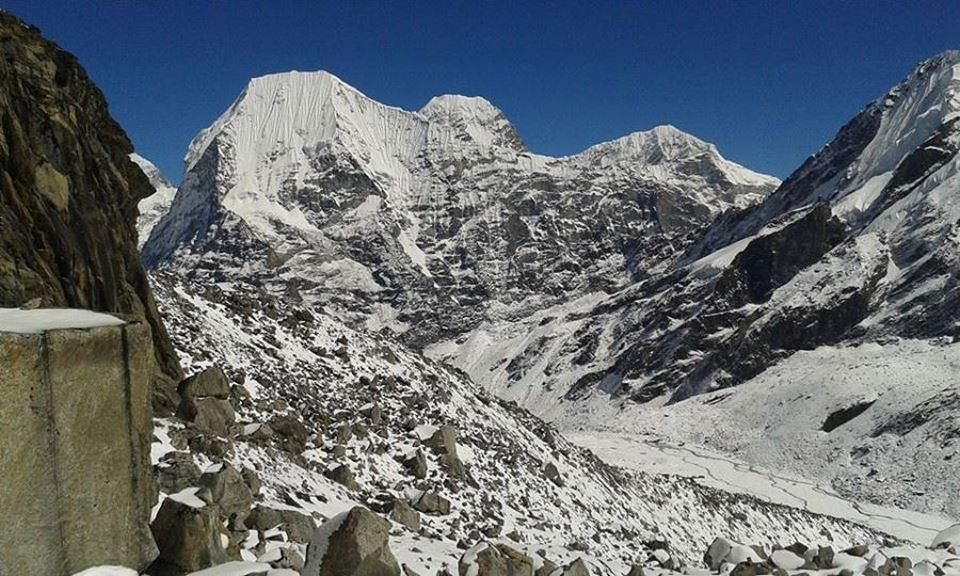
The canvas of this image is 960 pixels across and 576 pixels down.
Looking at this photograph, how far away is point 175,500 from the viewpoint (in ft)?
25.0

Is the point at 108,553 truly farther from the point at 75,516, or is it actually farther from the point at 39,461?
the point at 39,461

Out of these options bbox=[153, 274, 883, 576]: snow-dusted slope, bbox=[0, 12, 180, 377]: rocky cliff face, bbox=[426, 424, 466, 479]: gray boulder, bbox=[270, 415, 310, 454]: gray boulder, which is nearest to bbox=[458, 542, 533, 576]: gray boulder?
bbox=[153, 274, 883, 576]: snow-dusted slope

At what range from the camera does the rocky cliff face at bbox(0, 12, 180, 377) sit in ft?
45.1

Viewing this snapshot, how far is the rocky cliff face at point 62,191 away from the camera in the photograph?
541 inches

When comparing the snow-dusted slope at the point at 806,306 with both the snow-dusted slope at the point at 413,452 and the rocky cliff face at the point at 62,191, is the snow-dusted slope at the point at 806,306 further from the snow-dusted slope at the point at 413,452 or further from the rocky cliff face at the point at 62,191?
the rocky cliff face at the point at 62,191

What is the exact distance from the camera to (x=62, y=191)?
608 inches

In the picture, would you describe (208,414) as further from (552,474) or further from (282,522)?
(552,474)

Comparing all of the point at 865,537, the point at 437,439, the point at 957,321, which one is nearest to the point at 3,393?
the point at 437,439

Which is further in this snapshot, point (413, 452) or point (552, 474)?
point (552, 474)

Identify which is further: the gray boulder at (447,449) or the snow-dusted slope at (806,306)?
the snow-dusted slope at (806,306)

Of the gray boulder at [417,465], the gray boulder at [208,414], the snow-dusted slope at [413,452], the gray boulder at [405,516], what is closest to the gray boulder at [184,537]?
the snow-dusted slope at [413,452]

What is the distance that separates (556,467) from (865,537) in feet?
66.3

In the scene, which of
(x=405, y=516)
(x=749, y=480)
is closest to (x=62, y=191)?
(x=405, y=516)

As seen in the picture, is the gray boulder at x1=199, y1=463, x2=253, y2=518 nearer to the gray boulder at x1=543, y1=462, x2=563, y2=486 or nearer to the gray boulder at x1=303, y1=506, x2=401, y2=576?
A: the gray boulder at x1=303, y1=506, x2=401, y2=576
